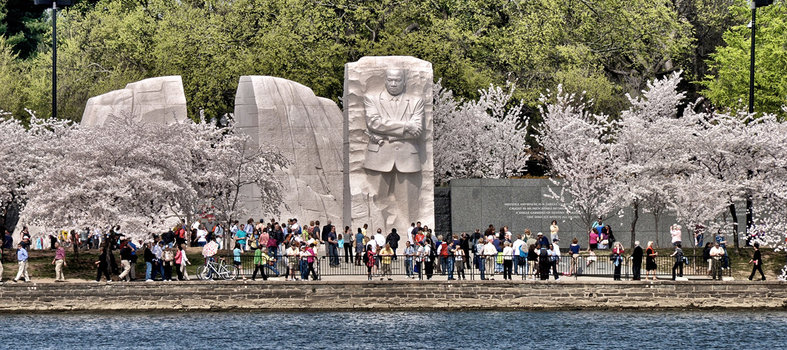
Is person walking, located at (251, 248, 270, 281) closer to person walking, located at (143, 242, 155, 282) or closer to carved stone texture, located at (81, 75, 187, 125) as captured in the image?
person walking, located at (143, 242, 155, 282)

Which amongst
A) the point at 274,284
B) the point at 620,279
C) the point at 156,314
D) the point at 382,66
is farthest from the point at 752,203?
the point at 156,314

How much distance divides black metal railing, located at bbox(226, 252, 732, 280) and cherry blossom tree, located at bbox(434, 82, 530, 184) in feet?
52.6

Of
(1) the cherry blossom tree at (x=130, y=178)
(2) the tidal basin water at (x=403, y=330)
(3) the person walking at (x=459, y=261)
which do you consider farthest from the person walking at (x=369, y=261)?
(1) the cherry blossom tree at (x=130, y=178)

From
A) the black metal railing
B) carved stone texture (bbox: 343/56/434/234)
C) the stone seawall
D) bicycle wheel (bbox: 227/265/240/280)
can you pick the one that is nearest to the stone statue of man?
carved stone texture (bbox: 343/56/434/234)

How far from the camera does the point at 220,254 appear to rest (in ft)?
162

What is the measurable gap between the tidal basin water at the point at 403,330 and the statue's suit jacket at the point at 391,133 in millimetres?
11819

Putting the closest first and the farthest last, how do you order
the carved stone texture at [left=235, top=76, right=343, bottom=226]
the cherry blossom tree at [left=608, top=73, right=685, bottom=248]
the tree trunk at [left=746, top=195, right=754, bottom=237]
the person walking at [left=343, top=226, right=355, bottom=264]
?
the person walking at [left=343, top=226, right=355, bottom=264]
the tree trunk at [left=746, top=195, right=754, bottom=237]
the cherry blossom tree at [left=608, top=73, right=685, bottom=248]
the carved stone texture at [left=235, top=76, right=343, bottom=226]

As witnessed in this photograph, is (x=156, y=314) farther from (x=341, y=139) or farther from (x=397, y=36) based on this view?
(x=397, y=36)

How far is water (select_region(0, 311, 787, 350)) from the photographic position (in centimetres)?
3741

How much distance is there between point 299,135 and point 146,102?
6.49 metres

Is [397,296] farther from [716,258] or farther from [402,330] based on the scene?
[716,258]

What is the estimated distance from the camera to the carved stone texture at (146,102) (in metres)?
59.4

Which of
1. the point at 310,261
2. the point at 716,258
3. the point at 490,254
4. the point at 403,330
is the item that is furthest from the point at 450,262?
the point at 716,258

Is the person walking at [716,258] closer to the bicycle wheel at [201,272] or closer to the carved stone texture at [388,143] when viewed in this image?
the carved stone texture at [388,143]
